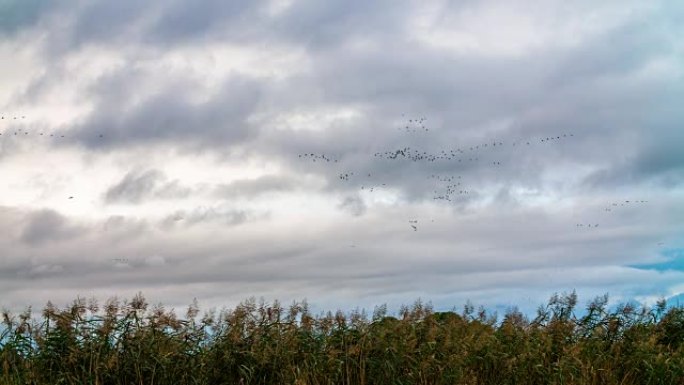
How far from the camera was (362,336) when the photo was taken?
11391mm

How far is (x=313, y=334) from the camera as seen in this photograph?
11312 mm

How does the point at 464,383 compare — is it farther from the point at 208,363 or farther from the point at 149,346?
the point at 149,346

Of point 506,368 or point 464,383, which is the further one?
point 506,368

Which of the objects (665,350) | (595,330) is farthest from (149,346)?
(665,350)

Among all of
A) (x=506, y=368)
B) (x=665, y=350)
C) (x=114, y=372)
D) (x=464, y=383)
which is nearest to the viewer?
(x=114, y=372)

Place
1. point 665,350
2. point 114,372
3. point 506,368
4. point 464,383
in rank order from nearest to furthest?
point 114,372
point 464,383
point 506,368
point 665,350

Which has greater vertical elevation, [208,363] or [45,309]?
[45,309]

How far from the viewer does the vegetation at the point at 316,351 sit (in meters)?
10.4

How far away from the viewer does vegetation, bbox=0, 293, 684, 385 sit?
10.4 metres

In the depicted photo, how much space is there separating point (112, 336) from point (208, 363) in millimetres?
1210

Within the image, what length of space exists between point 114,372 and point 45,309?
3.85ft

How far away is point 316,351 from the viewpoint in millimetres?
11094

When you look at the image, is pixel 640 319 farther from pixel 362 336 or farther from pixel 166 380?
pixel 166 380

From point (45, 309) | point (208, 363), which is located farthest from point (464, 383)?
point (45, 309)
